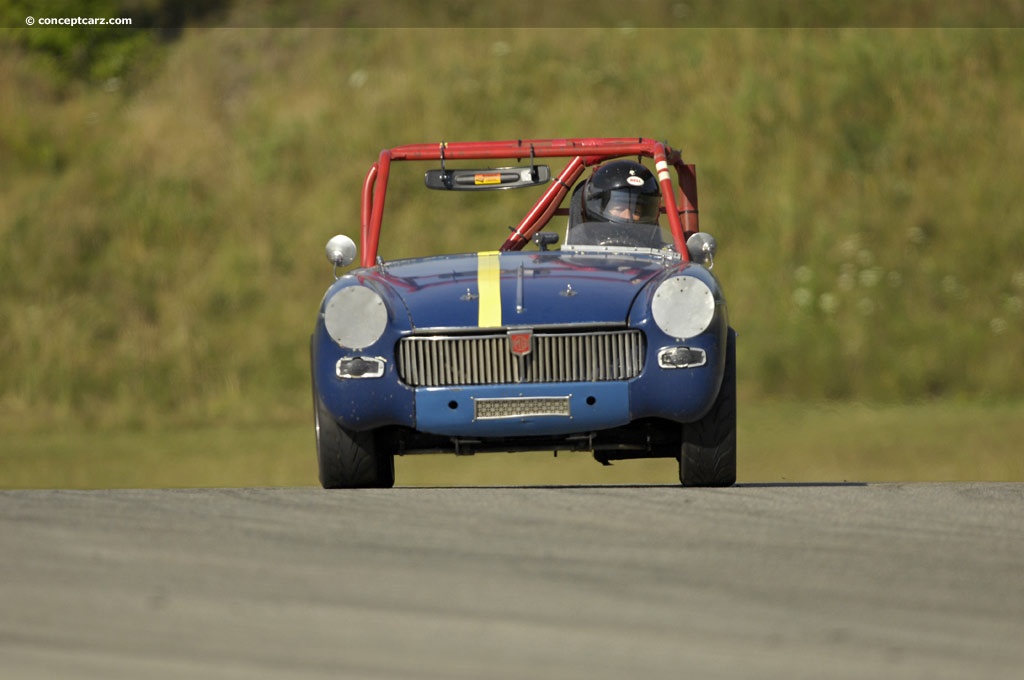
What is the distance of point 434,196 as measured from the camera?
24578 mm

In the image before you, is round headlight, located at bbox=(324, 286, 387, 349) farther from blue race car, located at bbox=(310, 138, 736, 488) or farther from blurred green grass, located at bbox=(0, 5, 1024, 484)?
blurred green grass, located at bbox=(0, 5, 1024, 484)

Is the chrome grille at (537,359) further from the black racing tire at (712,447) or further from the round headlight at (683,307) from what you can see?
the black racing tire at (712,447)

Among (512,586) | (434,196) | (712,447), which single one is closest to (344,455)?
(712,447)

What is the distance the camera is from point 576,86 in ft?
84.3

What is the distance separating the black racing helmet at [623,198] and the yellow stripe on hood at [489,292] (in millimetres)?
1419

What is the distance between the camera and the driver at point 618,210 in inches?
401

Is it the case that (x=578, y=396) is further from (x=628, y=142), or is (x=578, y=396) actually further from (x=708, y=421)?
(x=628, y=142)

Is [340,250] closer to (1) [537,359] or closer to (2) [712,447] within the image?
(1) [537,359]

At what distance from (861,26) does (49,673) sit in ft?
76.7

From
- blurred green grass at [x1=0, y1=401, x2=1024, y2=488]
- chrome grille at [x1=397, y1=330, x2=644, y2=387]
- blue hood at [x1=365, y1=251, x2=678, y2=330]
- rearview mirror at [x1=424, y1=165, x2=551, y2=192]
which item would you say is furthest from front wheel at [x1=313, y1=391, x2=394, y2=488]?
blurred green grass at [x1=0, y1=401, x2=1024, y2=488]

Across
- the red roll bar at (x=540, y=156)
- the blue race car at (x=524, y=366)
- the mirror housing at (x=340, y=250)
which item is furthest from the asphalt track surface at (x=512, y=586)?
the red roll bar at (x=540, y=156)

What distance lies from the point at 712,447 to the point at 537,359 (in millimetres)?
826

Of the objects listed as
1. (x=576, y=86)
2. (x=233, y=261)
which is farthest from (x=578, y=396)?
(x=576, y=86)

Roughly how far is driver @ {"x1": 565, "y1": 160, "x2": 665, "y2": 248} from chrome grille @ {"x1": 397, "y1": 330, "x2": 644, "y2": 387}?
184 cm
